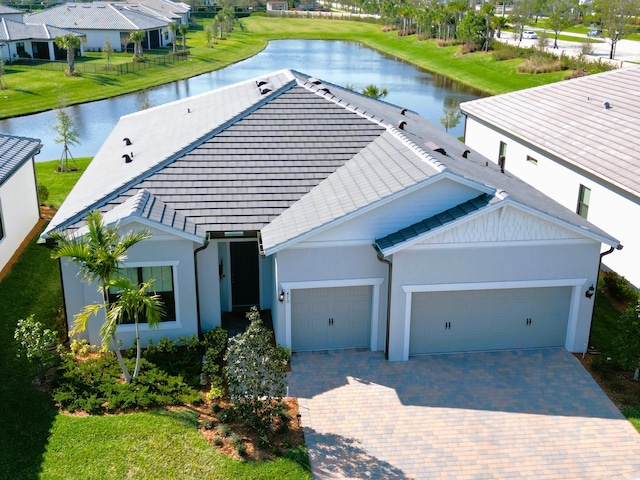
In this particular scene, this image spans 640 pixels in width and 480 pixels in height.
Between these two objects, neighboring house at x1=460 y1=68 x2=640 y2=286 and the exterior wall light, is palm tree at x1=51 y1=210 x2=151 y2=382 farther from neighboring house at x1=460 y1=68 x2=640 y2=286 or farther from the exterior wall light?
neighboring house at x1=460 y1=68 x2=640 y2=286

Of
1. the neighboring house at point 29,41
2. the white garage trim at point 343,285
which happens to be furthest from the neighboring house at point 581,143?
the neighboring house at point 29,41

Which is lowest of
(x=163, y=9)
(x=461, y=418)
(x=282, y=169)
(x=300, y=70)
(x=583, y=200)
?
(x=461, y=418)

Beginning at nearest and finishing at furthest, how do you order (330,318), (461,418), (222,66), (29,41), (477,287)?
(461,418) → (477,287) → (330,318) → (29,41) → (222,66)

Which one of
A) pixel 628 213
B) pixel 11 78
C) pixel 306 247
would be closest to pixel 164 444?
pixel 306 247

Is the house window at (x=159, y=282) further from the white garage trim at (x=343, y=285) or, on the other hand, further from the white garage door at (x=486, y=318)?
the white garage door at (x=486, y=318)

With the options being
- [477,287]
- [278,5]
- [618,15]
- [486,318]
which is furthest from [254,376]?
[278,5]

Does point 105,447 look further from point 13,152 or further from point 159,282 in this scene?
point 13,152
